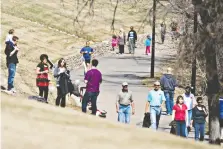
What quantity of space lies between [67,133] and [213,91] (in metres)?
9.07

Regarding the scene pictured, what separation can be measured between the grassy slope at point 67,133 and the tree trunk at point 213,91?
7.98m

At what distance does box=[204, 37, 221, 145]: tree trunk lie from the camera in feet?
45.8

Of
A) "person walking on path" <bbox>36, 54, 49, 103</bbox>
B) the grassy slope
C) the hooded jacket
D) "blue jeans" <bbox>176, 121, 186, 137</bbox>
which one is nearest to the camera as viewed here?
the grassy slope

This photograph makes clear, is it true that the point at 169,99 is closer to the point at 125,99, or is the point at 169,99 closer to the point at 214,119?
Result: the point at 125,99

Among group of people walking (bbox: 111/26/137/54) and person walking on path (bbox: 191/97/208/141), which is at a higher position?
group of people walking (bbox: 111/26/137/54)

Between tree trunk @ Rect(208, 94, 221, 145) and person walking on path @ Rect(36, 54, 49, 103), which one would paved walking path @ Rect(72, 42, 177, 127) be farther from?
tree trunk @ Rect(208, 94, 221, 145)

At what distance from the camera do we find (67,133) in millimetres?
5684

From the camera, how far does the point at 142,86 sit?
79.7 ft

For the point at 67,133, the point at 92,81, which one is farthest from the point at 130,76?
the point at 67,133

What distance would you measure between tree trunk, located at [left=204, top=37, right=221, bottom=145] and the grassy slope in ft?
26.2

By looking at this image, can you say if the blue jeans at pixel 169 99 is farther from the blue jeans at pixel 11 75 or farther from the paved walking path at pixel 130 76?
the blue jeans at pixel 11 75

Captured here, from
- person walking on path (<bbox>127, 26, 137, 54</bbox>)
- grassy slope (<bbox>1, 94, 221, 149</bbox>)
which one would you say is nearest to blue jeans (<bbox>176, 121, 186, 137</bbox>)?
grassy slope (<bbox>1, 94, 221, 149</bbox>)

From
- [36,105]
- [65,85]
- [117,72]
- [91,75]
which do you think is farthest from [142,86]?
[36,105]

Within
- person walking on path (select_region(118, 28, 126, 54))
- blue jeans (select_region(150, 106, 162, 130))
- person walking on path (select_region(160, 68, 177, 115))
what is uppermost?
person walking on path (select_region(118, 28, 126, 54))
